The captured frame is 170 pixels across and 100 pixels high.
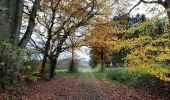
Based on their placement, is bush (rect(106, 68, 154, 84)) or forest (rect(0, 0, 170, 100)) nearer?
forest (rect(0, 0, 170, 100))

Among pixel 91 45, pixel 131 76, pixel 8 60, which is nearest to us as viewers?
pixel 8 60

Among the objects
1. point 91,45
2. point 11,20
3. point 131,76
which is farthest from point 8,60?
point 91,45

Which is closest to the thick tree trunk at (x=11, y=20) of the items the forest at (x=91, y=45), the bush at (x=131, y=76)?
the forest at (x=91, y=45)

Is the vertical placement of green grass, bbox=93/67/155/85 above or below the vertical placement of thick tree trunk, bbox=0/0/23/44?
below

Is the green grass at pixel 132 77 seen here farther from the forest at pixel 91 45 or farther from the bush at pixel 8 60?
the bush at pixel 8 60

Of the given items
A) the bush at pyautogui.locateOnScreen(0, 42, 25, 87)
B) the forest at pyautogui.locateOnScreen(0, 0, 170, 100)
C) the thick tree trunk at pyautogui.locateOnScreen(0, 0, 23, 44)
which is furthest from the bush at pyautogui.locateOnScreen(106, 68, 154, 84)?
the bush at pyautogui.locateOnScreen(0, 42, 25, 87)

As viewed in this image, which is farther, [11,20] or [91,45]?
[91,45]

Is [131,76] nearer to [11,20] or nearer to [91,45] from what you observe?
[91,45]

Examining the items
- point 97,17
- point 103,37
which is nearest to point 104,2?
point 97,17

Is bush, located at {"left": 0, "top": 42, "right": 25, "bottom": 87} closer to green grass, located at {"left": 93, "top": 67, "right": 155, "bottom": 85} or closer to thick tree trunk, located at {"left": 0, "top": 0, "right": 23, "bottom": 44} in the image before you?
thick tree trunk, located at {"left": 0, "top": 0, "right": 23, "bottom": 44}

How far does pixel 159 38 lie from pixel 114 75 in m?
24.1

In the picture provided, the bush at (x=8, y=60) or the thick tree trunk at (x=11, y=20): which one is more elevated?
the thick tree trunk at (x=11, y=20)

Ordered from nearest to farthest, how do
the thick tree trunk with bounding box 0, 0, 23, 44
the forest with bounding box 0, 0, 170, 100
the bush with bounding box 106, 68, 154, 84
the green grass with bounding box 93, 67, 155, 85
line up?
the forest with bounding box 0, 0, 170, 100, the thick tree trunk with bounding box 0, 0, 23, 44, the green grass with bounding box 93, 67, 155, 85, the bush with bounding box 106, 68, 154, 84

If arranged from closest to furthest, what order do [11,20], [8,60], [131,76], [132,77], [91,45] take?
[8,60] < [11,20] < [132,77] < [131,76] < [91,45]
